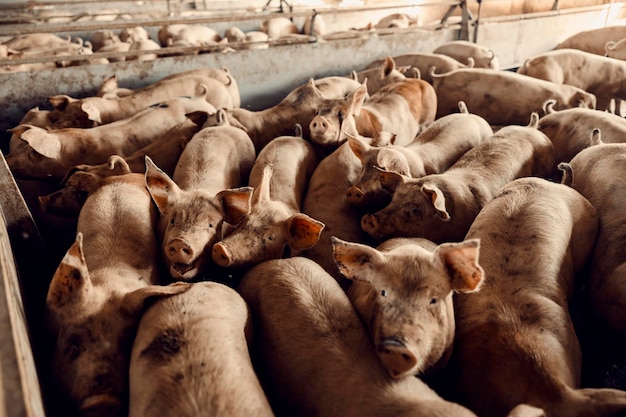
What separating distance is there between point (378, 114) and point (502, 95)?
168 centimetres

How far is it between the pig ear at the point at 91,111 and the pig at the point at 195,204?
1153 millimetres

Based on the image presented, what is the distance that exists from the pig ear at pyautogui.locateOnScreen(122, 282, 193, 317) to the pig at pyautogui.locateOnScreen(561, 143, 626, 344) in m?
2.09

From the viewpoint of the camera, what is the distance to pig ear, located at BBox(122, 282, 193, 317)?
204 cm

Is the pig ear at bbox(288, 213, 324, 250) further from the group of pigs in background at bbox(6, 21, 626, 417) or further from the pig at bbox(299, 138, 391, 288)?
the pig at bbox(299, 138, 391, 288)

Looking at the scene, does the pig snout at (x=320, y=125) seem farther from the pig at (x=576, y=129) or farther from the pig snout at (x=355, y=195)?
the pig at (x=576, y=129)

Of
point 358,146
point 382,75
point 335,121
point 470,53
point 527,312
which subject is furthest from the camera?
point 470,53

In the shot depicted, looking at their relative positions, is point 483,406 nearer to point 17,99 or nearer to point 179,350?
point 179,350

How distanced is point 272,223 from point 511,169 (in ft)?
6.10

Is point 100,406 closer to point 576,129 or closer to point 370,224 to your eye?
point 370,224

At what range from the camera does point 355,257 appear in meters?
2.12

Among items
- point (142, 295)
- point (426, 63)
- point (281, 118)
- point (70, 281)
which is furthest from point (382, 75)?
point (70, 281)

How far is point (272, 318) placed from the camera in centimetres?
217

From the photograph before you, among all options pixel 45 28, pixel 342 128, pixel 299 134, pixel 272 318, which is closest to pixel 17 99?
pixel 45 28

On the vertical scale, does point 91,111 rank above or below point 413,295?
above
